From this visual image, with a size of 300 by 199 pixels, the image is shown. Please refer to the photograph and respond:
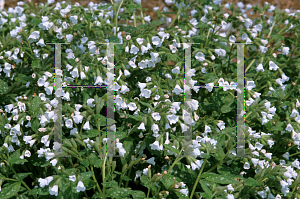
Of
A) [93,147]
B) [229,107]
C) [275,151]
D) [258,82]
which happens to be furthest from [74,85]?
[275,151]

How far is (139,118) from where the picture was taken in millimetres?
1980

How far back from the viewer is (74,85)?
7.62 ft

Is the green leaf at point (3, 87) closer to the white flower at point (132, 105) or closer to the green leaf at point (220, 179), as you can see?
the white flower at point (132, 105)

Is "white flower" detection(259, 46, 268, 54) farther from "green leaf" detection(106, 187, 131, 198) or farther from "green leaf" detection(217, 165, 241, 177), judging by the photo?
"green leaf" detection(106, 187, 131, 198)

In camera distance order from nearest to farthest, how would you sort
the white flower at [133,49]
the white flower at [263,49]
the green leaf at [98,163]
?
the green leaf at [98,163] < the white flower at [133,49] < the white flower at [263,49]

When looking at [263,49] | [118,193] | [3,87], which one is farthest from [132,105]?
[263,49]

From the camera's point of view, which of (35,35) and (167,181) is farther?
(35,35)

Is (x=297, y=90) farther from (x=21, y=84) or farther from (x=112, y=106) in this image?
(x=21, y=84)

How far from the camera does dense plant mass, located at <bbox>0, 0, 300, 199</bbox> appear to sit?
6.60 feet

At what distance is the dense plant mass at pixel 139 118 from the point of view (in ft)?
6.60

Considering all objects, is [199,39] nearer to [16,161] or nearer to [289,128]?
[289,128]

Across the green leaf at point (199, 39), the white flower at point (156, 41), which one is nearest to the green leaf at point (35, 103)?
the white flower at point (156, 41)

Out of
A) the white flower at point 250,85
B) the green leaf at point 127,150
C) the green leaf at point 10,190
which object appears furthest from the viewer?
the white flower at point 250,85

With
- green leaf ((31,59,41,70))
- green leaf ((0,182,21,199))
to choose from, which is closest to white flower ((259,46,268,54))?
green leaf ((31,59,41,70))
